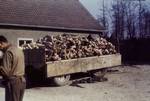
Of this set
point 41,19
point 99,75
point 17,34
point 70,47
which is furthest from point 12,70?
point 41,19

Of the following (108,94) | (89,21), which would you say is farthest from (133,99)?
(89,21)

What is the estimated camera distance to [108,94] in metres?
13.2

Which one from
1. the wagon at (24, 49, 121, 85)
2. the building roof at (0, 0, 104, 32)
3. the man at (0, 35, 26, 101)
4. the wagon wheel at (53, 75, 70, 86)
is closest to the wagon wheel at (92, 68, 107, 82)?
the wagon at (24, 49, 121, 85)

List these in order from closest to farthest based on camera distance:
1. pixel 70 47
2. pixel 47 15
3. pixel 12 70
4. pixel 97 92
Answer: pixel 12 70 → pixel 97 92 → pixel 70 47 → pixel 47 15

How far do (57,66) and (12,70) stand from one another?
8192 mm

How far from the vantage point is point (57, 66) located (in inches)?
585

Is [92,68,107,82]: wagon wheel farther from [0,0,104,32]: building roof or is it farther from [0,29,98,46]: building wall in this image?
[0,0,104,32]: building roof

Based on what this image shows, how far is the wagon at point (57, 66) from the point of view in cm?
1449

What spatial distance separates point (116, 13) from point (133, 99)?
50.8 m

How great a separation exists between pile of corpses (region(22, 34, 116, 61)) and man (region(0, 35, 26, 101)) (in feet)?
26.2

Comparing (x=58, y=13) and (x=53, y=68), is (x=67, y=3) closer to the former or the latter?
(x=58, y=13)

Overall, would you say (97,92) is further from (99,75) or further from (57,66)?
(99,75)

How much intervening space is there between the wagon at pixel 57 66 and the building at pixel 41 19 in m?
6.18

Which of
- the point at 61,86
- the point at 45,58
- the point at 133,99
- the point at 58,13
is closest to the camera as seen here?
the point at 133,99
